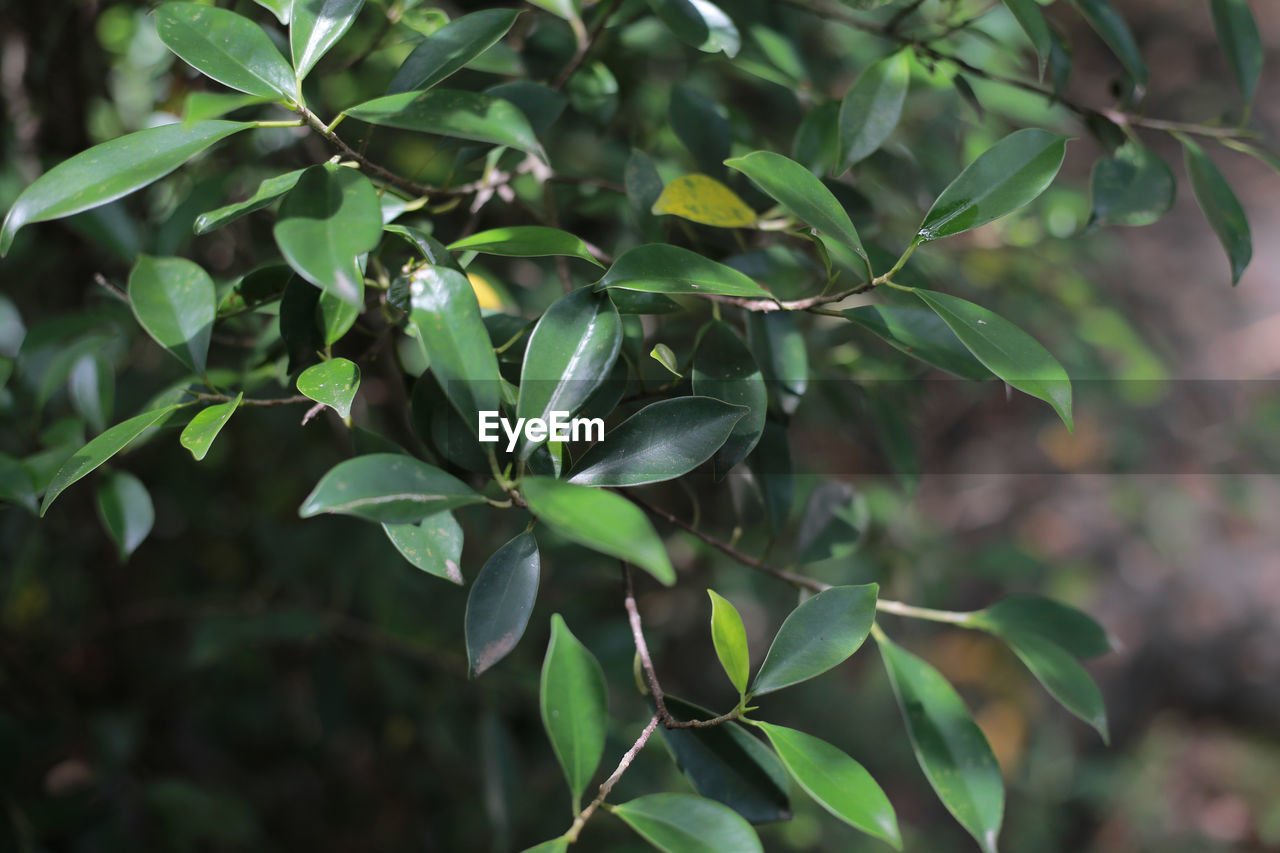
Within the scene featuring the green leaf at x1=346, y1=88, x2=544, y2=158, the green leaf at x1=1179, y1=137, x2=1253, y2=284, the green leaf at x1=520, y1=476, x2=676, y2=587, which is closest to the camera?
the green leaf at x1=520, y1=476, x2=676, y2=587

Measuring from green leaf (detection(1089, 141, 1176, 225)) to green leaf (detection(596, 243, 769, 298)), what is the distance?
0.87 feet

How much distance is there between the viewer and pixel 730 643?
Answer: 402 mm

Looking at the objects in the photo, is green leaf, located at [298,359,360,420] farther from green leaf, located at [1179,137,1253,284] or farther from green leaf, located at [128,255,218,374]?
green leaf, located at [1179,137,1253,284]

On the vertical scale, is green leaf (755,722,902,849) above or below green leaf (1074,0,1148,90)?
below

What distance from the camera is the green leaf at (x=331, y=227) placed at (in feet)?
1.03

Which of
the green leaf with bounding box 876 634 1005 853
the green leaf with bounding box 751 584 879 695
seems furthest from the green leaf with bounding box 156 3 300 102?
the green leaf with bounding box 876 634 1005 853

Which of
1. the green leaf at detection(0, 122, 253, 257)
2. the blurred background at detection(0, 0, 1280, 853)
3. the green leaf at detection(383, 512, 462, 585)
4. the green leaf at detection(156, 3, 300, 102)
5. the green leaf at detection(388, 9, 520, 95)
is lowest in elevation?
the blurred background at detection(0, 0, 1280, 853)

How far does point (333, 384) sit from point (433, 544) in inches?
3.6

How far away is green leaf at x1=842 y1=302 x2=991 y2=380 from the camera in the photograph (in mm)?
449

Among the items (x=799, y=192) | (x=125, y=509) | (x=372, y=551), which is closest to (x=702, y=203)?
(x=799, y=192)

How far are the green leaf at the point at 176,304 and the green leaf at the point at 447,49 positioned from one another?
0.52 feet

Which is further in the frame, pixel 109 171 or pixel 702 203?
pixel 702 203

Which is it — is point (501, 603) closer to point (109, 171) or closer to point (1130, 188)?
point (109, 171)

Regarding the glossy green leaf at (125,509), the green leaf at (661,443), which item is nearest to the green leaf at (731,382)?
the green leaf at (661,443)
